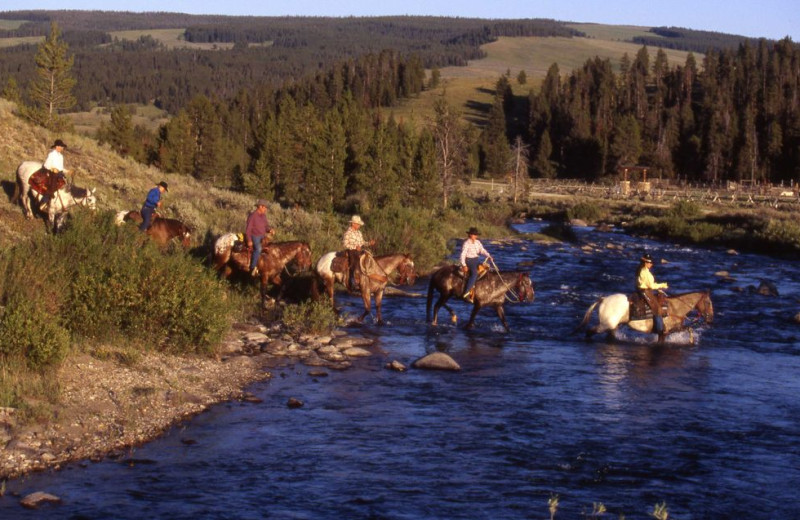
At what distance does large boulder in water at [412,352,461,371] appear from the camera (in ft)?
51.6

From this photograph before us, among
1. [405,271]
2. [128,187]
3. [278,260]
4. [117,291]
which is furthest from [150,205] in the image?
[128,187]

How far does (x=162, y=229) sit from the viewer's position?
20.7 metres

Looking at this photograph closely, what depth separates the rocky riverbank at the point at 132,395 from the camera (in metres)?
10.4

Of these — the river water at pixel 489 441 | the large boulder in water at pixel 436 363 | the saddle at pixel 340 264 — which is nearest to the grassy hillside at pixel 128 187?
the saddle at pixel 340 264

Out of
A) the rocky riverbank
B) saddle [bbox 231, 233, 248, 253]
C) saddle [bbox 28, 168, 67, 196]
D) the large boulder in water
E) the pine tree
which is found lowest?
the large boulder in water

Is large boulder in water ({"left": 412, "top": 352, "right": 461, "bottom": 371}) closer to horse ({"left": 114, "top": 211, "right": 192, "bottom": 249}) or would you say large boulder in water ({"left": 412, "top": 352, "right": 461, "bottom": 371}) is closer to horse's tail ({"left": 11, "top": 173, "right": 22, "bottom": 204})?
horse ({"left": 114, "top": 211, "right": 192, "bottom": 249})

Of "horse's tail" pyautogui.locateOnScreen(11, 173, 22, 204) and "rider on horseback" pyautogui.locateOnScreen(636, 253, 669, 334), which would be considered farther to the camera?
"horse's tail" pyautogui.locateOnScreen(11, 173, 22, 204)

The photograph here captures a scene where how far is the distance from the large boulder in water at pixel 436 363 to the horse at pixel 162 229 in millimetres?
7676

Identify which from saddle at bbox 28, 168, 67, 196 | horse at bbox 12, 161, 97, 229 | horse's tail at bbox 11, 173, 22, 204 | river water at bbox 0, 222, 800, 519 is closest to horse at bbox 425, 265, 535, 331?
river water at bbox 0, 222, 800, 519

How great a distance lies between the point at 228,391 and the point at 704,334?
37.4 feet

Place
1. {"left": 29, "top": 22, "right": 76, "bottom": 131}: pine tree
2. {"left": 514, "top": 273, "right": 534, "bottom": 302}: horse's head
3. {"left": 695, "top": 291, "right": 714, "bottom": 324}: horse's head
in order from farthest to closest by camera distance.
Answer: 1. {"left": 29, "top": 22, "right": 76, "bottom": 131}: pine tree
2. {"left": 514, "top": 273, "right": 534, "bottom": 302}: horse's head
3. {"left": 695, "top": 291, "right": 714, "bottom": 324}: horse's head

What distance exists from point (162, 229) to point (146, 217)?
69 cm

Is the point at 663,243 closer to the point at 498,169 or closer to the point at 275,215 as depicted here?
the point at 275,215

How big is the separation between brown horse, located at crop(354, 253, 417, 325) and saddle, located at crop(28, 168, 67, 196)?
6.63 metres
